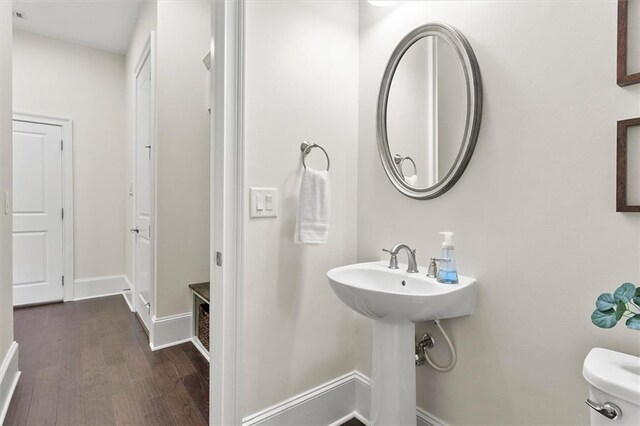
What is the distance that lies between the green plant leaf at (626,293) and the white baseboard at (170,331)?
2603mm

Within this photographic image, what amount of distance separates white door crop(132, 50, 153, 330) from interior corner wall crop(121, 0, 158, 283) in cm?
22

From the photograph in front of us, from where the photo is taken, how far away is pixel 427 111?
1.40 metres

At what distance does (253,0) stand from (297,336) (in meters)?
1.47

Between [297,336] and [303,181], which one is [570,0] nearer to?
[303,181]

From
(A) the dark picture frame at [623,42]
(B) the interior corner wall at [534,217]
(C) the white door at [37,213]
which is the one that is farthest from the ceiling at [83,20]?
(A) the dark picture frame at [623,42]

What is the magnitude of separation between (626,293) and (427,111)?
95 cm

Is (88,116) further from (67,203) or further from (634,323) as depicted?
(634,323)

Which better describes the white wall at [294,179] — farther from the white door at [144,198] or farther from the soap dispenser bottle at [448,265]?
the white door at [144,198]

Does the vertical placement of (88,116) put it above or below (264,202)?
above

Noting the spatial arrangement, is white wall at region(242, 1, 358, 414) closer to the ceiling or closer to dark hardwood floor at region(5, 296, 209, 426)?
dark hardwood floor at region(5, 296, 209, 426)

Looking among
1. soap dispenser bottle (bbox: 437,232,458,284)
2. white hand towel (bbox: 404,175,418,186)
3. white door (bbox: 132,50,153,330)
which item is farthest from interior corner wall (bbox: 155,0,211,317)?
soap dispenser bottle (bbox: 437,232,458,284)

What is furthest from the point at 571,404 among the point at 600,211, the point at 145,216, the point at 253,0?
the point at 145,216

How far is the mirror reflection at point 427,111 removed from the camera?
1.29 meters

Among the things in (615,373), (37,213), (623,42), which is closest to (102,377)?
(37,213)
